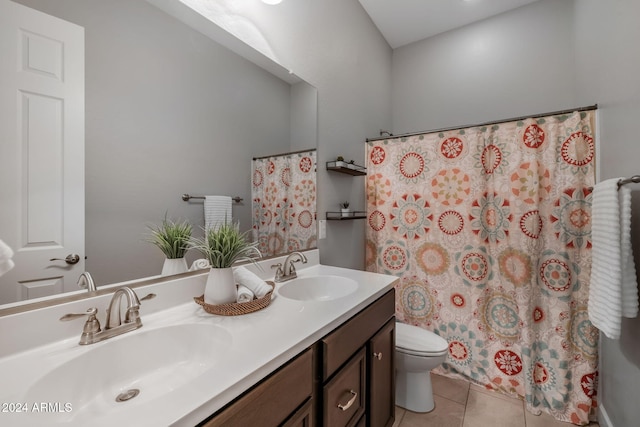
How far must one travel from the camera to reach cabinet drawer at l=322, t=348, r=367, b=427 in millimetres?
862

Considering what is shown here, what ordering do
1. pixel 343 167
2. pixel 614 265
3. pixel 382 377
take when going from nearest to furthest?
pixel 614 265 → pixel 382 377 → pixel 343 167

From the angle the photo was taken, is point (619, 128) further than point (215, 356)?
Yes

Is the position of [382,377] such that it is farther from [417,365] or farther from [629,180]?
[629,180]

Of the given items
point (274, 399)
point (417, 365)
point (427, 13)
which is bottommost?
point (417, 365)

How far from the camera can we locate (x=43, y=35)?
735 millimetres

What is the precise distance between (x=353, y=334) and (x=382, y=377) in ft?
1.45

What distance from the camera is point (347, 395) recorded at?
0.97 metres

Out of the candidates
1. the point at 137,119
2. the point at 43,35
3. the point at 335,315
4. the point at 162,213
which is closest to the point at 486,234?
the point at 335,315

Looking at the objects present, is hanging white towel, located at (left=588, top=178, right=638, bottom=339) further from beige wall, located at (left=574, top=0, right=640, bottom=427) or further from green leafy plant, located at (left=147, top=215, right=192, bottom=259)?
green leafy plant, located at (left=147, top=215, right=192, bottom=259)

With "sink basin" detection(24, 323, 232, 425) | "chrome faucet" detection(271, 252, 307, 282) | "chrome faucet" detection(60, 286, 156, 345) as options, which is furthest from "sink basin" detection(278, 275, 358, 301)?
"chrome faucet" detection(60, 286, 156, 345)

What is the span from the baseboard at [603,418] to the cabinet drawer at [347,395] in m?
1.38

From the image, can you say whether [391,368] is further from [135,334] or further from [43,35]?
[43,35]

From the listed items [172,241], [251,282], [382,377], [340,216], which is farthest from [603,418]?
[172,241]

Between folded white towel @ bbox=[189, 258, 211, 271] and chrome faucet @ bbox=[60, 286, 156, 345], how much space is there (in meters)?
0.26
